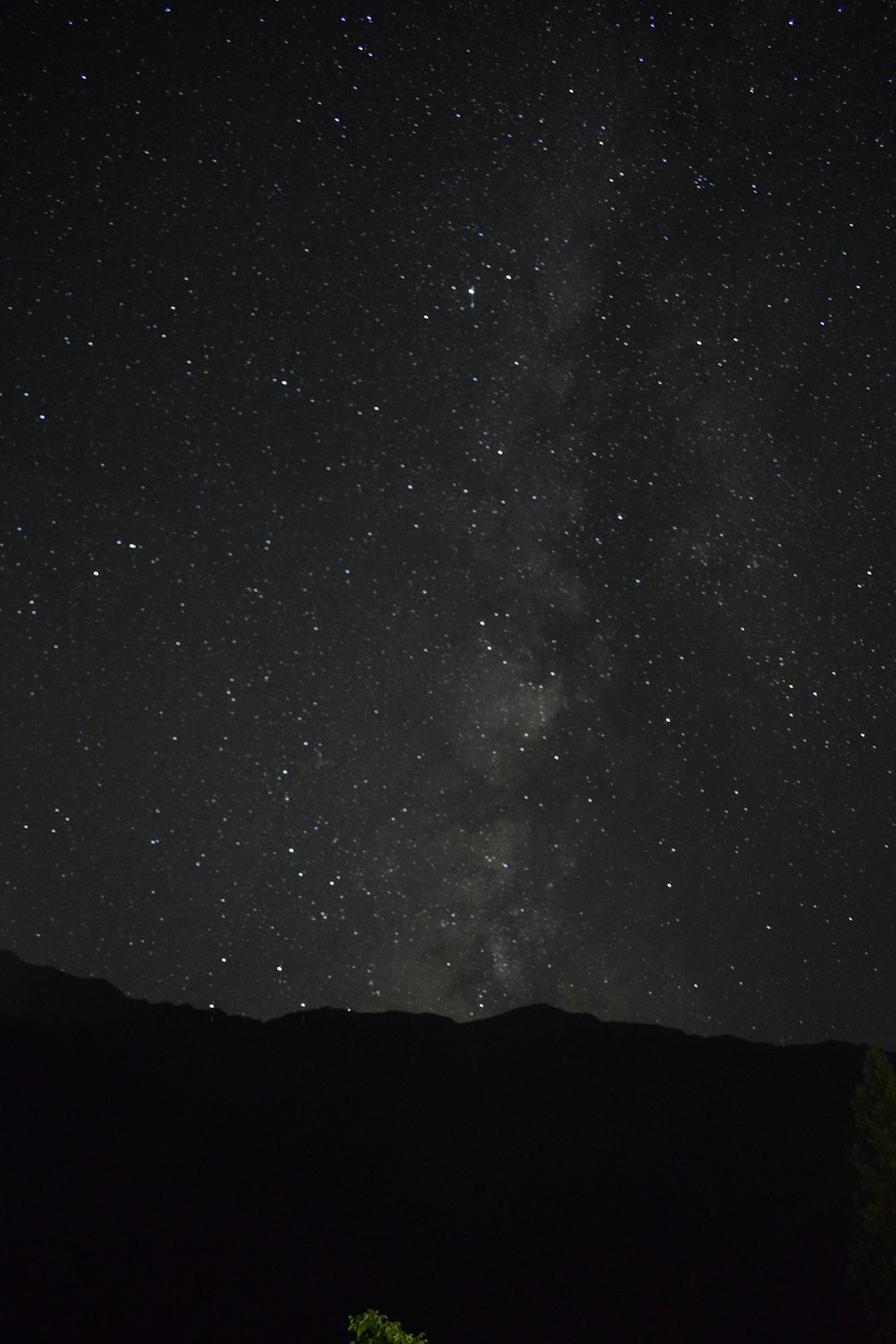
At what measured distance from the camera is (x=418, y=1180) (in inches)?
2207

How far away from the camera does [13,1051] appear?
60.6 metres

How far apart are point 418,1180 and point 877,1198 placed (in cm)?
4241

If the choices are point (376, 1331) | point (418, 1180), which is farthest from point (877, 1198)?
point (418, 1180)

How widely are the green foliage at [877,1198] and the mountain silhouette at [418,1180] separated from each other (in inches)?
910

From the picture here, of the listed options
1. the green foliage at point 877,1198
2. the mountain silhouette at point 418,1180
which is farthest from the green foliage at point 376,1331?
the mountain silhouette at point 418,1180

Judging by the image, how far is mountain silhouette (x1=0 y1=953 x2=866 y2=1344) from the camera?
142 ft

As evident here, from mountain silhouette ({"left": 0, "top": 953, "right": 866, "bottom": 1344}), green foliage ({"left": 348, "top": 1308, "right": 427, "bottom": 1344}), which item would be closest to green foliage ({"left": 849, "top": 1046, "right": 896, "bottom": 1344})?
green foliage ({"left": 348, "top": 1308, "right": 427, "bottom": 1344})

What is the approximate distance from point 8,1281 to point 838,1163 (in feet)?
161

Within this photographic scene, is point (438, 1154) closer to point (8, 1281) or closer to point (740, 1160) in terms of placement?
point (740, 1160)

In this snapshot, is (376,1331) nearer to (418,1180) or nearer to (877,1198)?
(877,1198)

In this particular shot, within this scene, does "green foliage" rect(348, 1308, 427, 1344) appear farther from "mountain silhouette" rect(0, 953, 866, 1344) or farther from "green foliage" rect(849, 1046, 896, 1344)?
"mountain silhouette" rect(0, 953, 866, 1344)

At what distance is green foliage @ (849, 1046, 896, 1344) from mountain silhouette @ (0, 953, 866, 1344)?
75.8 ft

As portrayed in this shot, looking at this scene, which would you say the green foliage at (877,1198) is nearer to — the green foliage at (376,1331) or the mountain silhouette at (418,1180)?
the green foliage at (376,1331)

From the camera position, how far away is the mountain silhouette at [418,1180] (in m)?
43.4
